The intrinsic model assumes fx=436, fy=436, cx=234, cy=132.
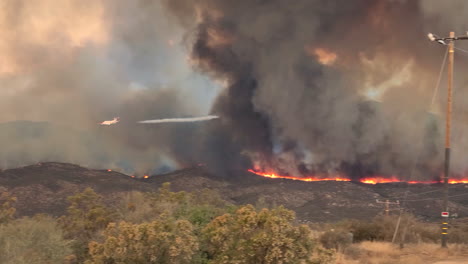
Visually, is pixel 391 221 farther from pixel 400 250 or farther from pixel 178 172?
pixel 178 172

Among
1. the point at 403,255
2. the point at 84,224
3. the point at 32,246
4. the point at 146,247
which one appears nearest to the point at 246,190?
the point at 84,224

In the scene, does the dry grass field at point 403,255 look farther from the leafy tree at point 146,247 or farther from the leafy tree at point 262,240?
the leafy tree at point 146,247

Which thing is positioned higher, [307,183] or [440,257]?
[307,183]

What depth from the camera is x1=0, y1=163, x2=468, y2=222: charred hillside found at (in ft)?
275

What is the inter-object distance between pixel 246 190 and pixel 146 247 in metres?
94.3

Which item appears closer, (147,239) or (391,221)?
(147,239)

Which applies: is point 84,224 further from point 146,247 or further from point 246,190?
point 246,190

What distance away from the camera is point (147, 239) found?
12531 millimetres

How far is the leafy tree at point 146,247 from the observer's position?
12.4 m

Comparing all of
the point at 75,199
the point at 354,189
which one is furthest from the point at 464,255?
the point at 354,189

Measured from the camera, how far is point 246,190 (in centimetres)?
10594

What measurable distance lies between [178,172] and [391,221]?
9683 cm

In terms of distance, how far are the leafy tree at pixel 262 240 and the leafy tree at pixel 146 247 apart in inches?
40.1

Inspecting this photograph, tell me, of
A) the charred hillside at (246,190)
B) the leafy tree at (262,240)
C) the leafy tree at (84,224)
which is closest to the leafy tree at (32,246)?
the leafy tree at (84,224)
